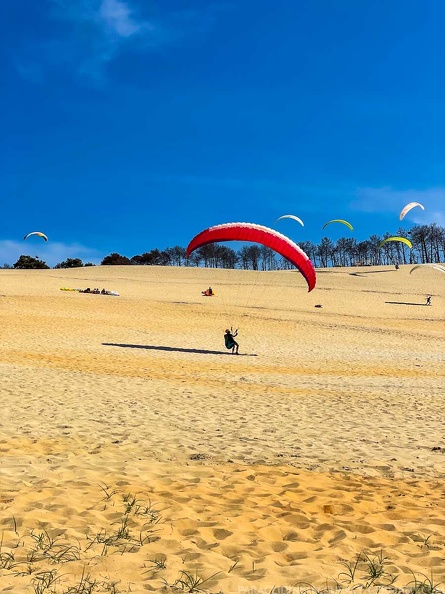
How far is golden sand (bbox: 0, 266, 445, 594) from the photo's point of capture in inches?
176

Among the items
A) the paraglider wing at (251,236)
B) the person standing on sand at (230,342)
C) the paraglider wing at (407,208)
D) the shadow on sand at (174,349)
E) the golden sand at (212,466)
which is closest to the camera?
the golden sand at (212,466)

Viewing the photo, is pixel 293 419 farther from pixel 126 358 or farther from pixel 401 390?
pixel 126 358

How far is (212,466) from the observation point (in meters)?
7.61

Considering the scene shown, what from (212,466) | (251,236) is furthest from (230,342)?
(212,466)

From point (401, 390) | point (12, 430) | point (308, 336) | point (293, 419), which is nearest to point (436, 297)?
point (308, 336)

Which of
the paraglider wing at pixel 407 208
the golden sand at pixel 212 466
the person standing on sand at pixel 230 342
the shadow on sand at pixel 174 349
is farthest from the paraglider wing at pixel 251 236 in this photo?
the paraglider wing at pixel 407 208

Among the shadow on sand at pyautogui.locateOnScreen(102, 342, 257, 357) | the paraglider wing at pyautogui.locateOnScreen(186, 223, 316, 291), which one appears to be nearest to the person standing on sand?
the shadow on sand at pyautogui.locateOnScreen(102, 342, 257, 357)

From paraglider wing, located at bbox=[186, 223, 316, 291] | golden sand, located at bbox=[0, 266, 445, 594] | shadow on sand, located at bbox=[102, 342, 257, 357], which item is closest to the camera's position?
golden sand, located at bbox=[0, 266, 445, 594]

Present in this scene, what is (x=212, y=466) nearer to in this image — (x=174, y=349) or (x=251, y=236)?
(x=251, y=236)

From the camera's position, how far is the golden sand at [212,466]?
4465 millimetres

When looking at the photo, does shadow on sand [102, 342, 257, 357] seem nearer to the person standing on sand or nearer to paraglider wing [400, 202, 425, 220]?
the person standing on sand

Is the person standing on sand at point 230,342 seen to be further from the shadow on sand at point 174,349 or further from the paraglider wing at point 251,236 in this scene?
the paraglider wing at point 251,236

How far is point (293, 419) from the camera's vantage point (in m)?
11.2

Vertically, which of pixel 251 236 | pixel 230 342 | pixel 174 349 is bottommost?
pixel 174 349
